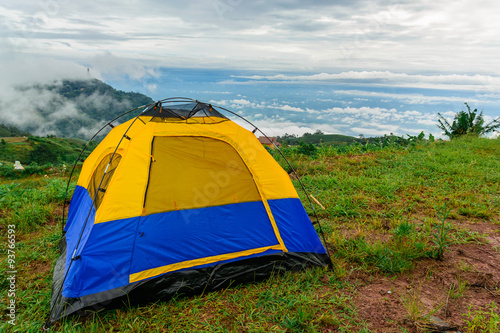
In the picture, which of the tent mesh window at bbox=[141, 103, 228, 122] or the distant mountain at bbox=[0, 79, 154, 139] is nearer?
the tent mesh window at bbox=[141, 103, 228, 122]

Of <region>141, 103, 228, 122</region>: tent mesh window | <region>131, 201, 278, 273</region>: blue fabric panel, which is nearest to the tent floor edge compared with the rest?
<region>131, 201, 278, 273</region>: blue fabric panel

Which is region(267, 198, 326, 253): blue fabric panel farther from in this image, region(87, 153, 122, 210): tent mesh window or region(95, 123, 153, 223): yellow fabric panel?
region(87, 153, 122, 210): tent mesh window

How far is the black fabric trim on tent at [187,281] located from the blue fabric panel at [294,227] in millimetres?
108

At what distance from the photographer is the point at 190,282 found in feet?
11.6

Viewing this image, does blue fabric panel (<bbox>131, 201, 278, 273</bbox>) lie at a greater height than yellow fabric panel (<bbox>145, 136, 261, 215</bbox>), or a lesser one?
lesser

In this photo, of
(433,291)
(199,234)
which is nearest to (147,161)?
(199,234)

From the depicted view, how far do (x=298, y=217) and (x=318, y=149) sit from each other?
658cm

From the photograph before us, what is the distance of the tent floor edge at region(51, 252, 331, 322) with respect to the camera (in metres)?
3.08

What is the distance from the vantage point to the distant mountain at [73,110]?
14675 centimetres

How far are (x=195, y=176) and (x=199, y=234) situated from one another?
79 centimetres

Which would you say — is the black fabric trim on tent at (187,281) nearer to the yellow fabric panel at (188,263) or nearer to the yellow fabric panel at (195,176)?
the yellow fabric panel at (188,263)

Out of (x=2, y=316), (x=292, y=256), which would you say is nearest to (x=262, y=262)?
(x=292, y=256)

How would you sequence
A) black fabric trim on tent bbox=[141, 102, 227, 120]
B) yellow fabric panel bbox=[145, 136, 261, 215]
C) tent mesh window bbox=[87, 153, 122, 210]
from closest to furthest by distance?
1. tent mesh window bbox=[87, 153, 122, 210]
2. yellow fabric panel bbox=[145, 136, 261, 215]
3. black fabric trim on tent bbox=[141, 102, 227, 120]

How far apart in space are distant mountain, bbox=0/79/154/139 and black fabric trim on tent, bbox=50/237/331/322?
140080mm
